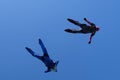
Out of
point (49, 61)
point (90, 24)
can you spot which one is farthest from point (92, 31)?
point (49, 61)

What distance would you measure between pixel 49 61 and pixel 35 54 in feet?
6.33

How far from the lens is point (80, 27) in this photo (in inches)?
1045

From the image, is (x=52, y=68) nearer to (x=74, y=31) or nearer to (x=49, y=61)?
(x=49, y=61)

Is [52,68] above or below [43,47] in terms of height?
below

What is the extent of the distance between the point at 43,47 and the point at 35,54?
3.65ft

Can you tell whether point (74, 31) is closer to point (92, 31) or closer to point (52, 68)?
point (92, 31)

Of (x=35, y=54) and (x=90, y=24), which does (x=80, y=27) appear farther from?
(x=35, y=54)

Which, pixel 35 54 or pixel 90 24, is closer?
pixel 90 24

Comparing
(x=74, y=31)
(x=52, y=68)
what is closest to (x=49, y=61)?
(x=52, y=68)

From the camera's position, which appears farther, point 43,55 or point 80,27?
point 43,55

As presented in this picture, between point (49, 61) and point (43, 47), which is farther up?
point (43, 47)

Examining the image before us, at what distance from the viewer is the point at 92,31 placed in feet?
85.1

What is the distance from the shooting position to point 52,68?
93.2ft

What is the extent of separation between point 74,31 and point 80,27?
70 centimetres
